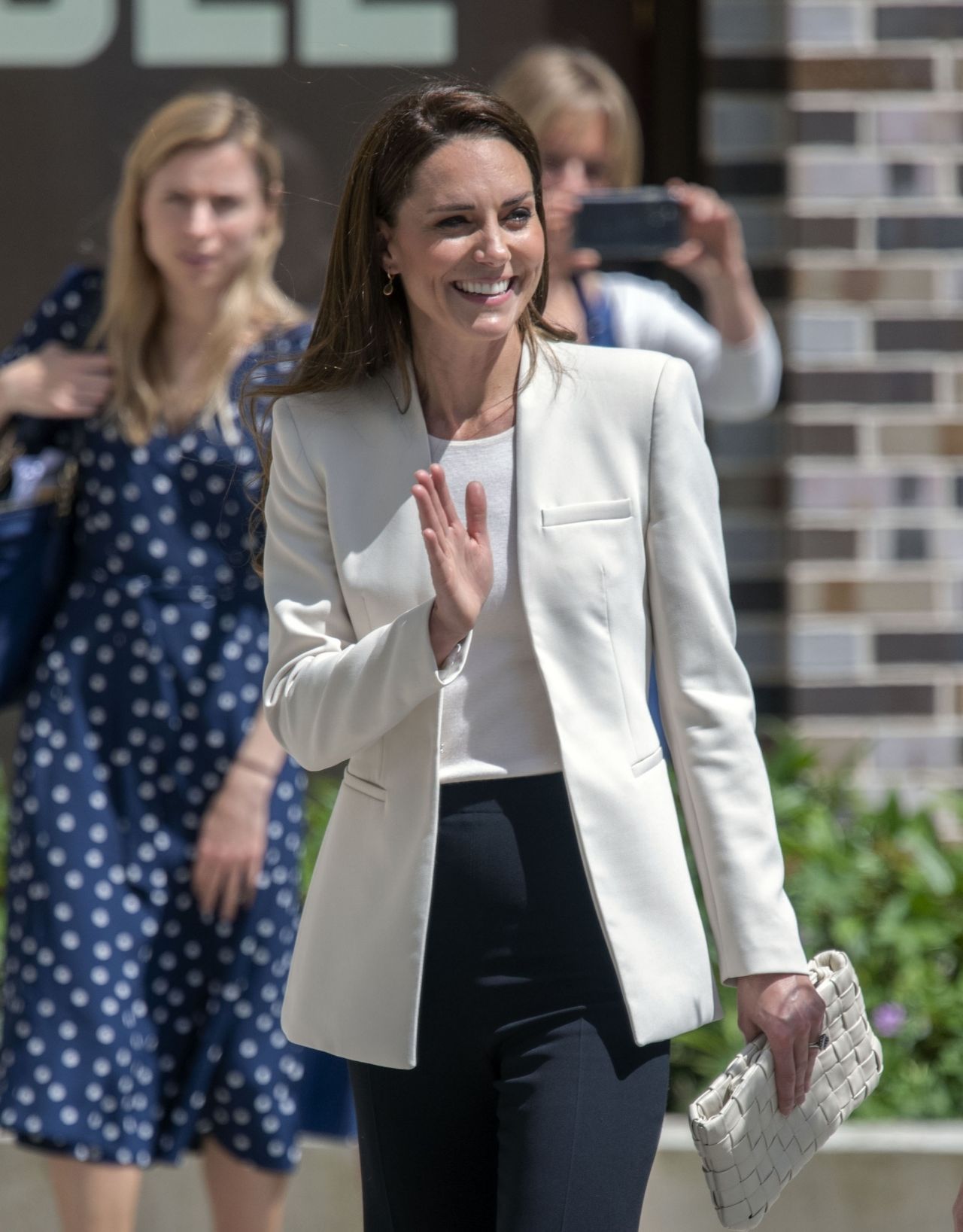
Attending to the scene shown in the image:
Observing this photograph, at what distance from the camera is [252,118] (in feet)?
11.3

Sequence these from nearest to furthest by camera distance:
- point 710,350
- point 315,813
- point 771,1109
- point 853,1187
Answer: point 771,1109
point 853,1187
point 710,350
point 315,813

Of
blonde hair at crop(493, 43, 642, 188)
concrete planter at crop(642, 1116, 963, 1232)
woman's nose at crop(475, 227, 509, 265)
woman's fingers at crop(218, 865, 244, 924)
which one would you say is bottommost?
concrete planter at crop(642, 1116, 963, 1232)

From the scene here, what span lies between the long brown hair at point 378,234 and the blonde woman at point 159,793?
3.09 feet

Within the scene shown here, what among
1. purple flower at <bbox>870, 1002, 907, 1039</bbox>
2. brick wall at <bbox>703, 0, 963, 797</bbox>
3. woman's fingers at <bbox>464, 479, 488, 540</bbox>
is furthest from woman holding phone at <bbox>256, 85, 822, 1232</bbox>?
brick wall at <bbox>703, 0, 963, 797</bbox>

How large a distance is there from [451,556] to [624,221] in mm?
1745

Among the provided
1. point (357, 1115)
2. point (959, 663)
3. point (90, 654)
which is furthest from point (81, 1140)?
point (959, 663)

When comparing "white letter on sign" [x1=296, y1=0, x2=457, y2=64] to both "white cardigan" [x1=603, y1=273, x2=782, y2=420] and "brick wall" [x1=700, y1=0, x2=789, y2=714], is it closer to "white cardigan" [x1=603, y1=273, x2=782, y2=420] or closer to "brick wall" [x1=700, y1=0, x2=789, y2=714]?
"brick wall" [x1=700, y1=0, x2=789, y2=714]

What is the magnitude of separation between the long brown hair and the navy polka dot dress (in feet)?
3.10

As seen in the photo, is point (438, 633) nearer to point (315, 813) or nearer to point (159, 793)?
point (159, 793)

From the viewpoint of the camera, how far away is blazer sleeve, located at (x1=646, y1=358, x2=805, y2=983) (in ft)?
7.00

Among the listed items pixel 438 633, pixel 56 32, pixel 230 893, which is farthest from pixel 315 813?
pixel 438 633

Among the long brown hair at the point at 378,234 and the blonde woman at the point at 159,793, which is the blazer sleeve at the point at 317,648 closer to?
the long brown hair at the point at 378,234

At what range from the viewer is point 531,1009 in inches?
84.0

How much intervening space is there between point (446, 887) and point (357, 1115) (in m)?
0.35
